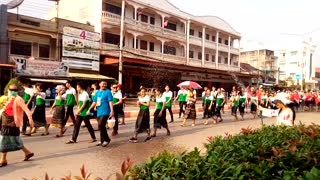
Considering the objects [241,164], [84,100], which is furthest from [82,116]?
[241,164]

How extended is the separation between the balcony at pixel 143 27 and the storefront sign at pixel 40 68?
561 centimetres

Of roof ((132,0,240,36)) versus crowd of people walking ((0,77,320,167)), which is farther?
roof ((132,0,240,36))

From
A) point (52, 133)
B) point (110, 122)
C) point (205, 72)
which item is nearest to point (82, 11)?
point (205, 72)

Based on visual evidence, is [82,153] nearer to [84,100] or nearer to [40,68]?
[84,100]

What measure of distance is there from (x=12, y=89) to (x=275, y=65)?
68.2 metres

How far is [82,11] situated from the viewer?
31.2m

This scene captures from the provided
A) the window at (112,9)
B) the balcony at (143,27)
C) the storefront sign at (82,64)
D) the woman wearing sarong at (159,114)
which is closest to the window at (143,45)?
the balcony at (143,27)

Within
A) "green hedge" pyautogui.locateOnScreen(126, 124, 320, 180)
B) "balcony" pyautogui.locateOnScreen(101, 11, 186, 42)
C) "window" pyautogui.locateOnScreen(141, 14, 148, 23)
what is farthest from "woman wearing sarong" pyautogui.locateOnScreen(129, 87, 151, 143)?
"window" pyautogui.locateOnScreen(141, 14, 148, 23)

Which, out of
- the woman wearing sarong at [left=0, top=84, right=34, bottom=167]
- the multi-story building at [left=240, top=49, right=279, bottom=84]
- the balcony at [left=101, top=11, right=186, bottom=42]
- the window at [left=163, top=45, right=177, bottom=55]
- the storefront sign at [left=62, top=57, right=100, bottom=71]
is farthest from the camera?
the multi-story building at [left=240, top=49, right=279, bottom=84]

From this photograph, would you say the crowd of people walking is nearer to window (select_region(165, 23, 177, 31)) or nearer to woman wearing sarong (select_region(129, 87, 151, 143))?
woman wearing sarong (select_region(129, 87, 151, 143))

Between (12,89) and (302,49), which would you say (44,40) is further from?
(302,49)

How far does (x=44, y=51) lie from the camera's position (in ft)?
85.5

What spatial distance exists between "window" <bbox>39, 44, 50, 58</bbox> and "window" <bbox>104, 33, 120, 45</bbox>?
4.93 meters

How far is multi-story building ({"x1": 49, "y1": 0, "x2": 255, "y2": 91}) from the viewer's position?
1157 inches
